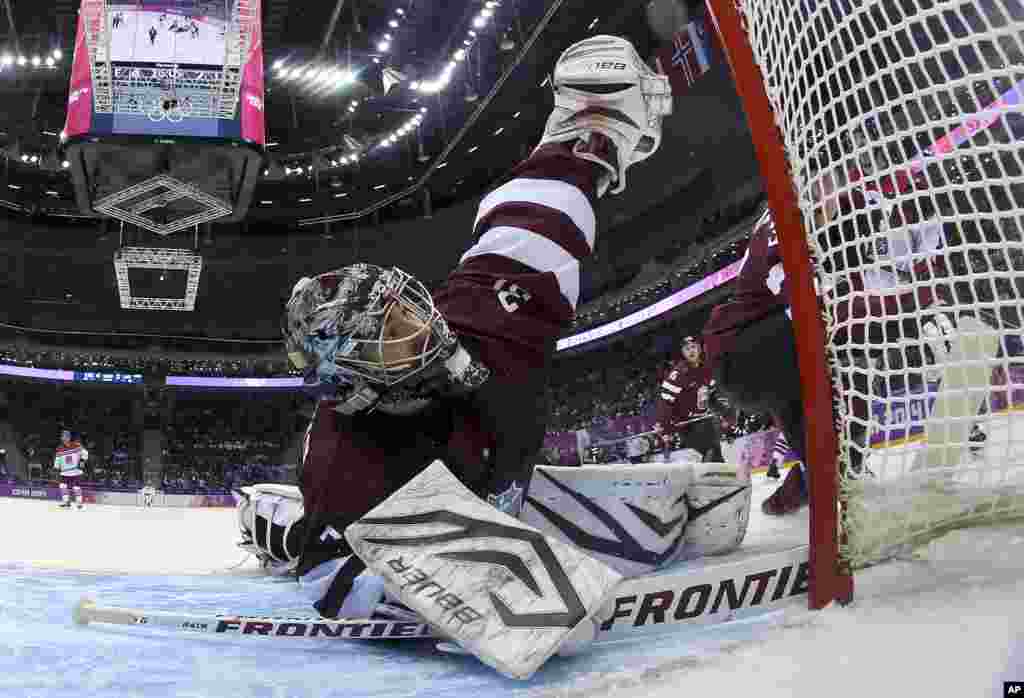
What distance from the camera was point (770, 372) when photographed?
66.9 inches

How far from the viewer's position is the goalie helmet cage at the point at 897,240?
3.09ft

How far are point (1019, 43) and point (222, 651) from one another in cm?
126

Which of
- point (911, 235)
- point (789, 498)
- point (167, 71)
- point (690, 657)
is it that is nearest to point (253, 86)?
point (167, 71)

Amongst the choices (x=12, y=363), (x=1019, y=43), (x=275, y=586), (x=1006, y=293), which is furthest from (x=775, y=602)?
(x=12, y=363)

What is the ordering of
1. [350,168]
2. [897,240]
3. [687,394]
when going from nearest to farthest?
1. [897,240]
2. [687,394]
3. [350,168]

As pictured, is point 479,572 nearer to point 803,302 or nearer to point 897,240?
point 803,302

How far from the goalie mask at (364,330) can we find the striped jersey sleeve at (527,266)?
0.17 metres

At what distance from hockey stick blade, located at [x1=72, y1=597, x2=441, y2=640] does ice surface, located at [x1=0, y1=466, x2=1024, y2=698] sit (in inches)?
0.7

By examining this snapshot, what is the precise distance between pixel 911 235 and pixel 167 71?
4897 millimetres

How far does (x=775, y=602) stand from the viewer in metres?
1.02

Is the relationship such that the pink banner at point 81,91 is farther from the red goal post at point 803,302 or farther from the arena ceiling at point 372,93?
the arena ceiling at point 372,93

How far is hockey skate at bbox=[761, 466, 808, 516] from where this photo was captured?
2.02m

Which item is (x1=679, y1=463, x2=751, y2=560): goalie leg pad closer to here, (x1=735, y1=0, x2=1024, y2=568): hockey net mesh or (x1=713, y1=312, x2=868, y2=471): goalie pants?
(x1=713, y1=312, x2=868, y2=471): goalie pants

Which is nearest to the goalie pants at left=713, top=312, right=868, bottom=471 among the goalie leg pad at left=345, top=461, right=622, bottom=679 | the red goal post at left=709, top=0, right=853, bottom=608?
the red goal post at left=709, top=0, right=853, bottom=608
